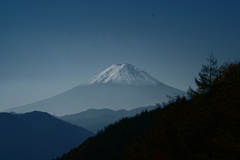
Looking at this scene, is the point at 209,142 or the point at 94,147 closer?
the point at 209,142

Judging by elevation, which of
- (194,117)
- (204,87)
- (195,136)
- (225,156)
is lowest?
(225,156)

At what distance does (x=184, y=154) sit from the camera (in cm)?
1535

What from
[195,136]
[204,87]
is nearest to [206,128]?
[195,136]

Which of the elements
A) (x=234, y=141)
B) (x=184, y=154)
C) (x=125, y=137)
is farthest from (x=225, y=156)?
(x=125, y=137)

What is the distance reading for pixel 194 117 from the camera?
18.4 metres

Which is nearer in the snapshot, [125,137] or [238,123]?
[238,123]

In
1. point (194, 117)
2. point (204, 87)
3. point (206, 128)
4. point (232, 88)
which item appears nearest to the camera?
point (232, 88)

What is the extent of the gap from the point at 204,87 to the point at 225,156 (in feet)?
37.3

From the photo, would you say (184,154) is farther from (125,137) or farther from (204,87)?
(125,137)

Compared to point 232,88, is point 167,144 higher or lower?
lower

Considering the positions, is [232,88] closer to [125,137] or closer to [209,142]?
[209,142]

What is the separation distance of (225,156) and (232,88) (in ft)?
13.3

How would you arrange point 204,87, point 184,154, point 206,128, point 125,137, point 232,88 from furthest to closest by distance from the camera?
1. point 125,137
2. point 204,87
3. point 206,128
4. point 184,154
5. point 232,88

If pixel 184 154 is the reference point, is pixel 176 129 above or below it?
above
